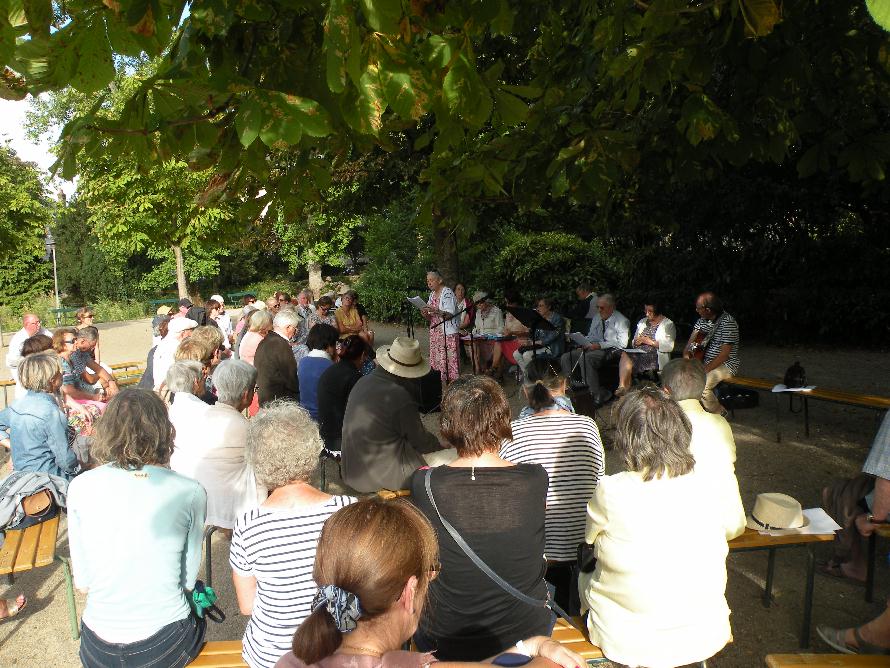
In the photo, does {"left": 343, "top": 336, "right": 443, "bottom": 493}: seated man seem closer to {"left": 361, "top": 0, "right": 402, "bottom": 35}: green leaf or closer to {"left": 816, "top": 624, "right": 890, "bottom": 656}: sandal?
{"left": 816, "top": 624, "right": 890, "bottom": 656}: sandal

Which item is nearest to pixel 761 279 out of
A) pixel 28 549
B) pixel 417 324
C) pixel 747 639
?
pixel 417 324

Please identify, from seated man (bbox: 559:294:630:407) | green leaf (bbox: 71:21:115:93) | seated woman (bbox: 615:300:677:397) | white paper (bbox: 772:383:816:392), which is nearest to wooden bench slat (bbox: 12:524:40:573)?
green leaf (bbox: 71:21:115:93)

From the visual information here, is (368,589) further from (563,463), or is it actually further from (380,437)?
(380,437)

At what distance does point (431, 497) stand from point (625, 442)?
0.79 meters

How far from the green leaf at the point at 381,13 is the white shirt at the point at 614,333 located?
21.9 feet

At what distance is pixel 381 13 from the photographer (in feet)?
6.25

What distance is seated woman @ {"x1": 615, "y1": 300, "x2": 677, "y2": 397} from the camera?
7949mm

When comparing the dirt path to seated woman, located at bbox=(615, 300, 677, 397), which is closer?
the dirt path

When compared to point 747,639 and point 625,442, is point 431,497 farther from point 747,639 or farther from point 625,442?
point 747,639

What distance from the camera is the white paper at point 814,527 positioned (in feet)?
11.2

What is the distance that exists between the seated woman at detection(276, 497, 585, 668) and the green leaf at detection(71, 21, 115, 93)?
4.81ft

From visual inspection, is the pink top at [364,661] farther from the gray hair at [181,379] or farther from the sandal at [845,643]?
the gray hair at [181,379]

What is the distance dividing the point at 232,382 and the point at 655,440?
2.65 meters

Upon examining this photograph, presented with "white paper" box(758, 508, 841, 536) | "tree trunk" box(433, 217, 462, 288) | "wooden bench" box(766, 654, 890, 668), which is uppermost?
"tree trunk" box(433, 217, 462, 288)
